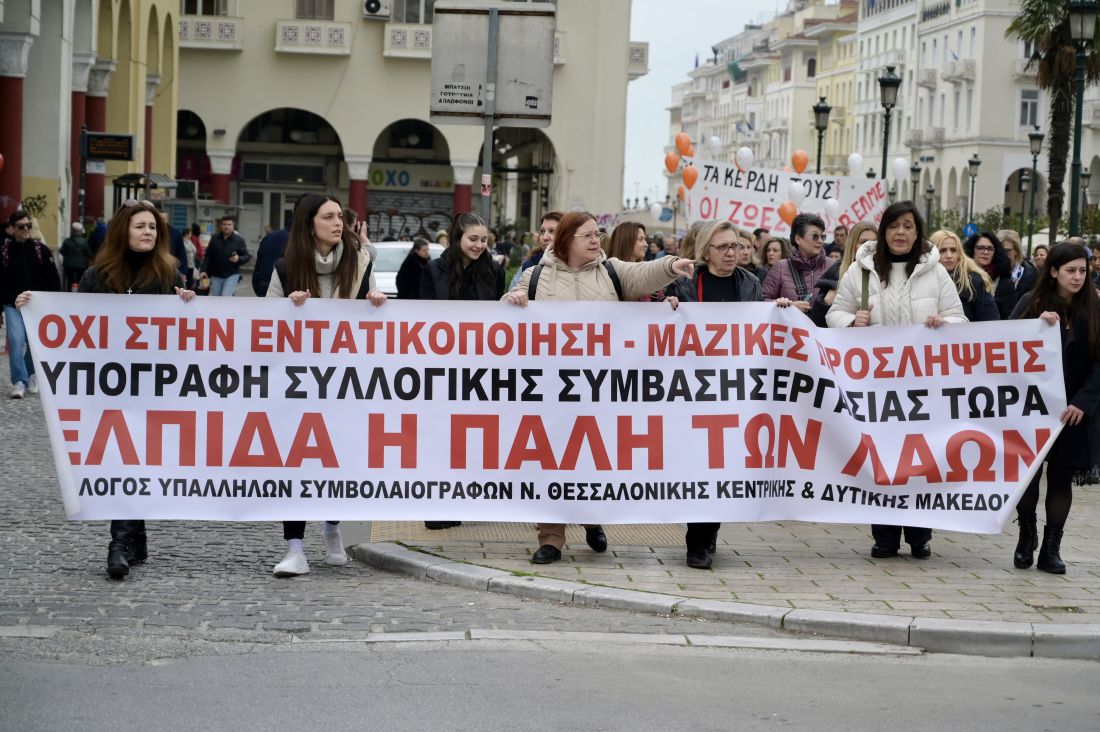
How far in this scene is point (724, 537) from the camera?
10742 millimetres

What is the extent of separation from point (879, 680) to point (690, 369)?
8.81ft

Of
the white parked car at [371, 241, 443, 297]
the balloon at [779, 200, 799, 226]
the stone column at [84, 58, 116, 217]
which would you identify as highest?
the stone column at [84, 58, 116, 217]

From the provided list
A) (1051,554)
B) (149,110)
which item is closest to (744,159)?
(1051,554)

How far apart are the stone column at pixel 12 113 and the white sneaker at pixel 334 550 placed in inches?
880

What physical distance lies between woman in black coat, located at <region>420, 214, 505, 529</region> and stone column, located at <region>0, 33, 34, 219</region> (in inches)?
829

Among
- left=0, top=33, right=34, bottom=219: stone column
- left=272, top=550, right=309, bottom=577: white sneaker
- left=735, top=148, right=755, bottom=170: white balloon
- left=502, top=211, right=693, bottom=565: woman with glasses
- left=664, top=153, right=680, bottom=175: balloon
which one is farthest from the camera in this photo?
left=0, top=33, right=34, bottom=219: stone column

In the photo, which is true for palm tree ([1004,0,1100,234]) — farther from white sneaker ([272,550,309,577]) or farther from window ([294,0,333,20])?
white sneaker ([272,550,309,577])

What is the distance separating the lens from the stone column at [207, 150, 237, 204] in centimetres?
5906

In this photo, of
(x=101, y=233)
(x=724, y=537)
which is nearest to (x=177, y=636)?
(x=724, y=537)

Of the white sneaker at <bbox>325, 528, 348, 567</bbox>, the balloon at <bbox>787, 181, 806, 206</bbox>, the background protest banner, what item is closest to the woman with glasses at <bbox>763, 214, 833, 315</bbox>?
the background protest banner

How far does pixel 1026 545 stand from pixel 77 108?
1224 inches

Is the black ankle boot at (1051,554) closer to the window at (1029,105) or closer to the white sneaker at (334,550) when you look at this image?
the white sneaker at (334,550)

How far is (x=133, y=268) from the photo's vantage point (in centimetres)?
954

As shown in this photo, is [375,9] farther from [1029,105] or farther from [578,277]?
[578,277]
